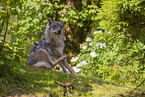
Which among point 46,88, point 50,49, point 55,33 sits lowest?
point 46,88

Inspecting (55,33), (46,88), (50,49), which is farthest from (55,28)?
(46,88)

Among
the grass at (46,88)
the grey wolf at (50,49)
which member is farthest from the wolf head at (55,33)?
the grass at (46,88)

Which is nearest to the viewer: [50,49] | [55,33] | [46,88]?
[46,88]

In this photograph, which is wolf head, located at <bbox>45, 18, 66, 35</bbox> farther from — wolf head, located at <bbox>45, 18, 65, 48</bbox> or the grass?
the grass

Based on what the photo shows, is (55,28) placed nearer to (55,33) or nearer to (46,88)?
(55,33)

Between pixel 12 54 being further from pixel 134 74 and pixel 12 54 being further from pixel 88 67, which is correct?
pixel 88 67

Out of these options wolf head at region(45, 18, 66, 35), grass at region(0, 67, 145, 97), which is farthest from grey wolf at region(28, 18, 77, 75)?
grass at region(0, 67, 145, 97)

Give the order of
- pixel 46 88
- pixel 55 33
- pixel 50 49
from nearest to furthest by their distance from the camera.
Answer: pixel 46 88 < pixel 55 33 < pixel 50 49

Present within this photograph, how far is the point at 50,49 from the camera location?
6602 mm

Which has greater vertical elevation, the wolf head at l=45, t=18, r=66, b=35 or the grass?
the wolf head at l=45, t=18, r=66, b=35

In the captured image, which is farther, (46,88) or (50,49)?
(50,49)

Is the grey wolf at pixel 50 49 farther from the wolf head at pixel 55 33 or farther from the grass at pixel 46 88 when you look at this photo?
the grass at pixel 46 88

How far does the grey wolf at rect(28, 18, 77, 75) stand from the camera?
20.9 feet

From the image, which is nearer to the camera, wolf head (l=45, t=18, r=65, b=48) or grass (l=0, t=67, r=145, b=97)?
grass (l=0, t=67, r=145, b=97)
